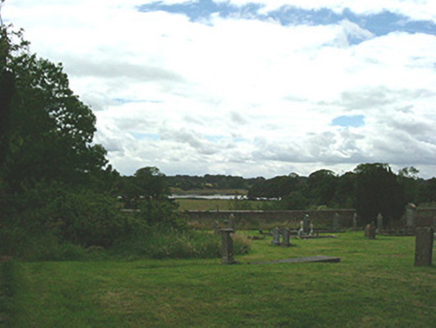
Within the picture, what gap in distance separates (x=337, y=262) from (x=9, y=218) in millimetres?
12039

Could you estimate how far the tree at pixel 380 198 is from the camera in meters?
30.3

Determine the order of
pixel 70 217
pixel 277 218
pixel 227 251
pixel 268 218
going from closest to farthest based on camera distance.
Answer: pixel 227 251, pixel 70 217, pixel 268 218, pixel 277 218

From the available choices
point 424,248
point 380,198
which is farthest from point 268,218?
point 424,248

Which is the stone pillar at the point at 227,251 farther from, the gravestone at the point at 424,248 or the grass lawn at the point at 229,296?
the gravestone at the point at 424,248

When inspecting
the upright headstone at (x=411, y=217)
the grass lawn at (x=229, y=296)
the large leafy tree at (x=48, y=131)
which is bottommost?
the grass lawn at (x=229, y=296)

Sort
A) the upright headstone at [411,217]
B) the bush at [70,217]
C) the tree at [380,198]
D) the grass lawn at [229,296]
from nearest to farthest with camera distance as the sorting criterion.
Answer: the grass lawn at [229,296] < the bush at [70,217] < the upright headstone at [411,217] < the tree at [380,198]

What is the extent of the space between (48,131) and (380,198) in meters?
20.5

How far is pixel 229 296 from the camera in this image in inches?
332

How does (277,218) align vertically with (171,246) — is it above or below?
above

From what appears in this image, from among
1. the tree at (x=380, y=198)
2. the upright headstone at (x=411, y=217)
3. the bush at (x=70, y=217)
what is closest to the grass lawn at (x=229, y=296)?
the bush at (x=70, y=217)

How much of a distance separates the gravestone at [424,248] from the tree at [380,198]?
19.1 meters

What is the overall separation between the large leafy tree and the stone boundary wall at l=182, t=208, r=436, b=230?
6931mm

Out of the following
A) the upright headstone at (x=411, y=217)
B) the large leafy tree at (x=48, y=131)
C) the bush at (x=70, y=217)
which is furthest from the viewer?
the upright headstone at (x=411, y=217)

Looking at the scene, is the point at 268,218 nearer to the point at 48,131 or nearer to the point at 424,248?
the point at 48,131
